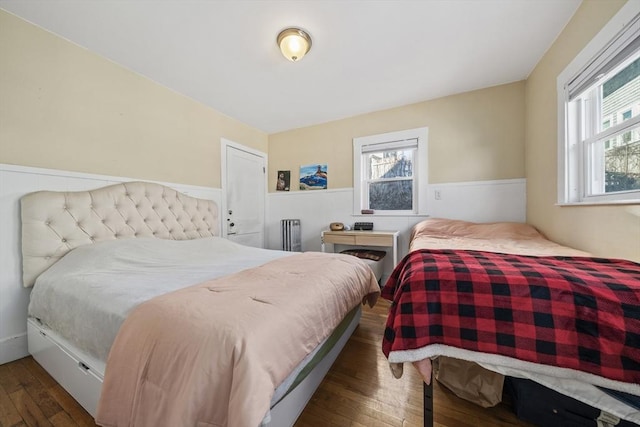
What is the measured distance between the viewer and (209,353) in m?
0.70

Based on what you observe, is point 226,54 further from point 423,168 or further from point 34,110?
point 423,168

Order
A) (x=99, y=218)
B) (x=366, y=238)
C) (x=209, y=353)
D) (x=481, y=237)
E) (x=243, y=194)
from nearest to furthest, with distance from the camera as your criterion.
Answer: (x=209, y=353) < (x=99, y=218) < (x=481, y=237) < (x=366, y=238) < (x=243, y=194)

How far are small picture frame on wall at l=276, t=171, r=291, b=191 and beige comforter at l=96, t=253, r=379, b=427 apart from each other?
2.78 metres

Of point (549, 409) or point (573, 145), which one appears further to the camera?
point (573, 145)

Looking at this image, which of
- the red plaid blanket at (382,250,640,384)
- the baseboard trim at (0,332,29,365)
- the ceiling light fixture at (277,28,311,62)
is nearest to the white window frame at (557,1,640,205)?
the red plaid blanket at (382,250,640,384)

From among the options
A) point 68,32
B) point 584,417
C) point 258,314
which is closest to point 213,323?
point 258,314

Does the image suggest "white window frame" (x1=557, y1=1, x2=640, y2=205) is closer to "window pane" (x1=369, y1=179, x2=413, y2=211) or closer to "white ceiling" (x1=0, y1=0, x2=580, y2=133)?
"white ceiling" (x1=0, y1=0, x2=580, y2=133)

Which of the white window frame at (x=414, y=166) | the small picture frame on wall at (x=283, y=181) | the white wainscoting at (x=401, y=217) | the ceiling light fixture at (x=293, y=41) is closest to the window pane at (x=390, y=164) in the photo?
the white window frame at (x=414, y=166)

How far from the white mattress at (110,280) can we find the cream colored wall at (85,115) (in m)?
0.80

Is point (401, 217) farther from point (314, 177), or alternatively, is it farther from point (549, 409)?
point (549, 409)

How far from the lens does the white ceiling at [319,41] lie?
59.0 inches

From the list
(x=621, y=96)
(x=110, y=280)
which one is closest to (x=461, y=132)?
(x=621, y=96)

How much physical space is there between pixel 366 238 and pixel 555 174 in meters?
1.79

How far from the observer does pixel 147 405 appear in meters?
0.74
